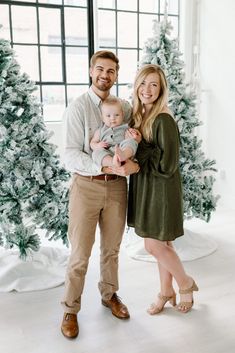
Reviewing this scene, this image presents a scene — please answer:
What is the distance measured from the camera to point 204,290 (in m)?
3.00

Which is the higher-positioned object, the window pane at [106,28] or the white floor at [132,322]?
the window pane at [106,28]

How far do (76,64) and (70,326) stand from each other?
12.5 feet

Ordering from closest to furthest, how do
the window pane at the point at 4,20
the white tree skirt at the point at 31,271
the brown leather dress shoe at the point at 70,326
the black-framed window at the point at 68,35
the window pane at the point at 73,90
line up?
the brown leather dress shoe at the point at 70,326 → the white tree skirt at the point at 31,271 → the window pane at the point at 4,20 → the black-framed window at the point at 68,35 → the window pane at the point at 73,90

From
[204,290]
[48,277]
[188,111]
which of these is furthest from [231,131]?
[48,277]

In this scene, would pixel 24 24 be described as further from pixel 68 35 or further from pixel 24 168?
pixel 24 168

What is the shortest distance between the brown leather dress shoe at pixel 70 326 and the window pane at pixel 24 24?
370cm

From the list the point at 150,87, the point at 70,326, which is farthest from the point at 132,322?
the point at 150,87

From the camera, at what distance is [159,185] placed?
232 centimetres

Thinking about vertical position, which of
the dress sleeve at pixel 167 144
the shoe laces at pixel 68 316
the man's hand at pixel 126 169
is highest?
the dress sleeve at pixel 167 144

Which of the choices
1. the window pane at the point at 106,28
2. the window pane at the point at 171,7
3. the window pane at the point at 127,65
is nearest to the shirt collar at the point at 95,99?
the window pane at the point at 106,28

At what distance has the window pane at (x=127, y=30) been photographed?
18.1 feet

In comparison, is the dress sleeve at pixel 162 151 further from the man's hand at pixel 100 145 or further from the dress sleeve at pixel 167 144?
the man's hand at pixel 100 145

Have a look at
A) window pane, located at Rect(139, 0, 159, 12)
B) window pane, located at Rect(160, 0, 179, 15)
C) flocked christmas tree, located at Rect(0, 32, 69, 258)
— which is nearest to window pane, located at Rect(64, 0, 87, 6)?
window pane, located at Rect(139, 0, 159, 12)

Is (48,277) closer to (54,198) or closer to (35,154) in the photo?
(54,198)
